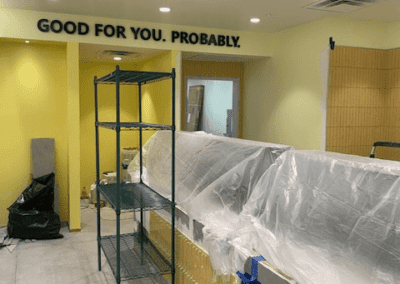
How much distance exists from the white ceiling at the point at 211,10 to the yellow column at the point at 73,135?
562 millimetres

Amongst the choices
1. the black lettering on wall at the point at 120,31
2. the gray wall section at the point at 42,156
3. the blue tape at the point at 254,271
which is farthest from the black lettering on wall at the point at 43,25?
the blue tape at the point at 254,271

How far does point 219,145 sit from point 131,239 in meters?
1.48

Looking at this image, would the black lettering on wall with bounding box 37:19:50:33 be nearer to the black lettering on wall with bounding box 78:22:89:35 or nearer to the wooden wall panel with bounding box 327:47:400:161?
the black lettering on wall with bounding box 78:22:89:35

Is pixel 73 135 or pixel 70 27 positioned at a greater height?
pixel 70 27

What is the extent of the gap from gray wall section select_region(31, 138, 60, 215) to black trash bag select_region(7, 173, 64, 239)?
1.02ft

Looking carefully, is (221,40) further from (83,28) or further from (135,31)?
(83,28)

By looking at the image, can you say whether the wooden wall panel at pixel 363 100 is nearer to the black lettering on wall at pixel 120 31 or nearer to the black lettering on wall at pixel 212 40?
the black lettering on wall at pixel 212 40

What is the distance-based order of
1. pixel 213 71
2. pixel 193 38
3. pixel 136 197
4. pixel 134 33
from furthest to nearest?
pixel 213 71 → pixel 193 38 → pixel 134 33 → pixel 136 197

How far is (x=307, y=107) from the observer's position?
5348 millimetres

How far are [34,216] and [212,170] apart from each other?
2.76 meters

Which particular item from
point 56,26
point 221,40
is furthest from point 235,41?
point 56,26

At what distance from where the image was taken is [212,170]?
2586mm

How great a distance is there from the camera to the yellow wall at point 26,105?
4.84m

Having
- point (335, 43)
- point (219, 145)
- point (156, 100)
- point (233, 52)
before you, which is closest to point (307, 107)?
point (335, 43)
